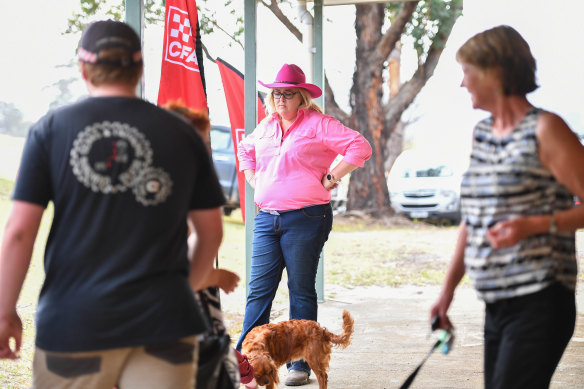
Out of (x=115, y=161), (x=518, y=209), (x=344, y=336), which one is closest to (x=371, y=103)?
(x=344, y=336)

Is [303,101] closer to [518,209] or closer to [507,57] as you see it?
[507,57]

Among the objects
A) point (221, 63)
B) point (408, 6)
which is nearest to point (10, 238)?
point (221, 63)

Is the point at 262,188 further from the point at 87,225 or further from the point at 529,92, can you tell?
the point at 87,225

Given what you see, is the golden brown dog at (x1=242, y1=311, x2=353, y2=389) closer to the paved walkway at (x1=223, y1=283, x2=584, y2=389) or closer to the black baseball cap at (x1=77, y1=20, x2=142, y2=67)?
the paved walkway at (x1=223, y1=283, x2=584, y2=389)

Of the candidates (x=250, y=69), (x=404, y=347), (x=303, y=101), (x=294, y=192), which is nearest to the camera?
(x=294, y=192)

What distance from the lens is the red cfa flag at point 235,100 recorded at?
5887 millimetres

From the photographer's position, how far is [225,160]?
48.9 feet

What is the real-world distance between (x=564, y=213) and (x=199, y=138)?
104 centimetres

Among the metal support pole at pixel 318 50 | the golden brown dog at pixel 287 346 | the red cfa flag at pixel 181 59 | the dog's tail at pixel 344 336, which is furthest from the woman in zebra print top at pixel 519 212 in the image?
the metal support pole at pixel 318 50

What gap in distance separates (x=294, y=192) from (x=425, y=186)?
47.4ft

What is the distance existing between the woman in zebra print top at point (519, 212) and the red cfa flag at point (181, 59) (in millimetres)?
2298

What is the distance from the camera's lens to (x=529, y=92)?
7.32ft

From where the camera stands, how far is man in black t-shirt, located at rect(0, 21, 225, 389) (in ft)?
5.72

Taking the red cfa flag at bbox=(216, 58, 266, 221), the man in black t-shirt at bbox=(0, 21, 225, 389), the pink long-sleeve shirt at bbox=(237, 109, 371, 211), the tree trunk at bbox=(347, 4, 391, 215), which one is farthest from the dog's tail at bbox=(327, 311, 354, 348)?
the tree trunk at bbox=(347, 4, 391, 215)
